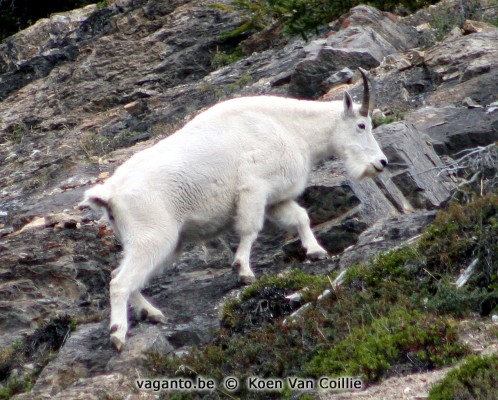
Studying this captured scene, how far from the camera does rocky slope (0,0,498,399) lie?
1038 centimetres

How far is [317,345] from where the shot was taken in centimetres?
864

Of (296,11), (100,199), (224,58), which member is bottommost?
(224,58)

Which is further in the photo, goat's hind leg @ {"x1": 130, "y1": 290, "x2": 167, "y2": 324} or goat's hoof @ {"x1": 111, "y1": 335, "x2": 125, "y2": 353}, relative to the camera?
goat's hind leg @ {"x1": 130, "y1": 290, "x2": 167, "y2": 324}

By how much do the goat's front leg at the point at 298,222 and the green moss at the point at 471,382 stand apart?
11.3 ft

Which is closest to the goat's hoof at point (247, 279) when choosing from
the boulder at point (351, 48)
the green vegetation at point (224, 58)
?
the boulder at point (351, 48)

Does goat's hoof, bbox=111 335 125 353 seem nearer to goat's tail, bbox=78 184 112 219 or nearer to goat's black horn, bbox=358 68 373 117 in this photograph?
goat's tail, bbox=78 184 112 219

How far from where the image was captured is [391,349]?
8078mm

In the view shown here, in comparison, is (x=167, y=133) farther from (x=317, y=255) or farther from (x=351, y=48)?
(x=317, y=255)

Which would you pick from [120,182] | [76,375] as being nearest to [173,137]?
[120,182]

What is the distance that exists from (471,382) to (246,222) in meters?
3.84

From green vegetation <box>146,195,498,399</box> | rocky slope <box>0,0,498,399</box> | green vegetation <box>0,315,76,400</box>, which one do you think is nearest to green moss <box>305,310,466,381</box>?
green vegetation <box>146,195,498,399</box>

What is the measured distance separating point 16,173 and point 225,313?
8.52 m

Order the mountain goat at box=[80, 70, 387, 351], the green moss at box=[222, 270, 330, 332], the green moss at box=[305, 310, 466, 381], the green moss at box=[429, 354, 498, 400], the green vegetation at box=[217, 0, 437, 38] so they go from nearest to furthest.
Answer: the green moss at box=[429, 354, 498, 400], the green moss at box=[305, 310, 466, 381], the green moss at box=[222, 270, 330, 332], the mountain goat at box=[80, 70, 387, 351], the green vegetation at box=[217, 0, 437, 38]

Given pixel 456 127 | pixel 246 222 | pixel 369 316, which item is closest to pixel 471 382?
pixel 369 316
